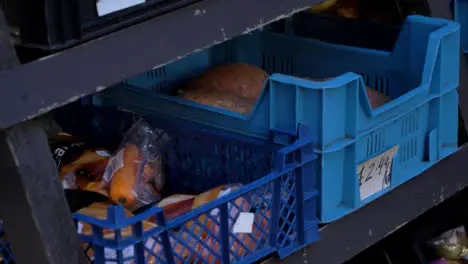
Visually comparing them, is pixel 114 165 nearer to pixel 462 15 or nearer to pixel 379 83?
pixel 379 83

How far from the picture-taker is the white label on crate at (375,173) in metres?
1.83

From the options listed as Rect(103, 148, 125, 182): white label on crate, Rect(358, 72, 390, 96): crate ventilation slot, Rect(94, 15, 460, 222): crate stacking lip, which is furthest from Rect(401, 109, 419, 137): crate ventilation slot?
Rect(103, 148, 125, 182): white label on crate

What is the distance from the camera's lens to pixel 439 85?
1973 mm

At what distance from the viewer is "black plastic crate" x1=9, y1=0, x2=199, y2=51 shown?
1.26m

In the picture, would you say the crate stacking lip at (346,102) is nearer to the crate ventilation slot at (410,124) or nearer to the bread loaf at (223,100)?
the crate ventilation slot at (410,124)

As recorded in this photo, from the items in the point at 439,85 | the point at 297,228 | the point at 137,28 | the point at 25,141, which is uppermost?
the point at 137,28

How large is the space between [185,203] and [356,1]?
1.02 m

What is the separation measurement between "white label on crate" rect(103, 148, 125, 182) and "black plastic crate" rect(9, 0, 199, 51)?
59cm

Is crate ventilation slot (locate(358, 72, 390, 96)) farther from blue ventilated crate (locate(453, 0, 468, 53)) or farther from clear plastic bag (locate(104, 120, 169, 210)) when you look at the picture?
clear plastic bag (locate(104, 120, 169, 210))

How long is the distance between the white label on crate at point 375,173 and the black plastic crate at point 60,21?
69cm

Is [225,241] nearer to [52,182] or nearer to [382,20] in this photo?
[52,182]

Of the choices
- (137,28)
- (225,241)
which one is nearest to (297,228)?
(225,241)

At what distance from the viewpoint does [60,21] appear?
50.2 inches

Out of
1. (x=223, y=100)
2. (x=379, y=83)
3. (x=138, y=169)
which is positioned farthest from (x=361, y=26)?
(x=138, y=169)
